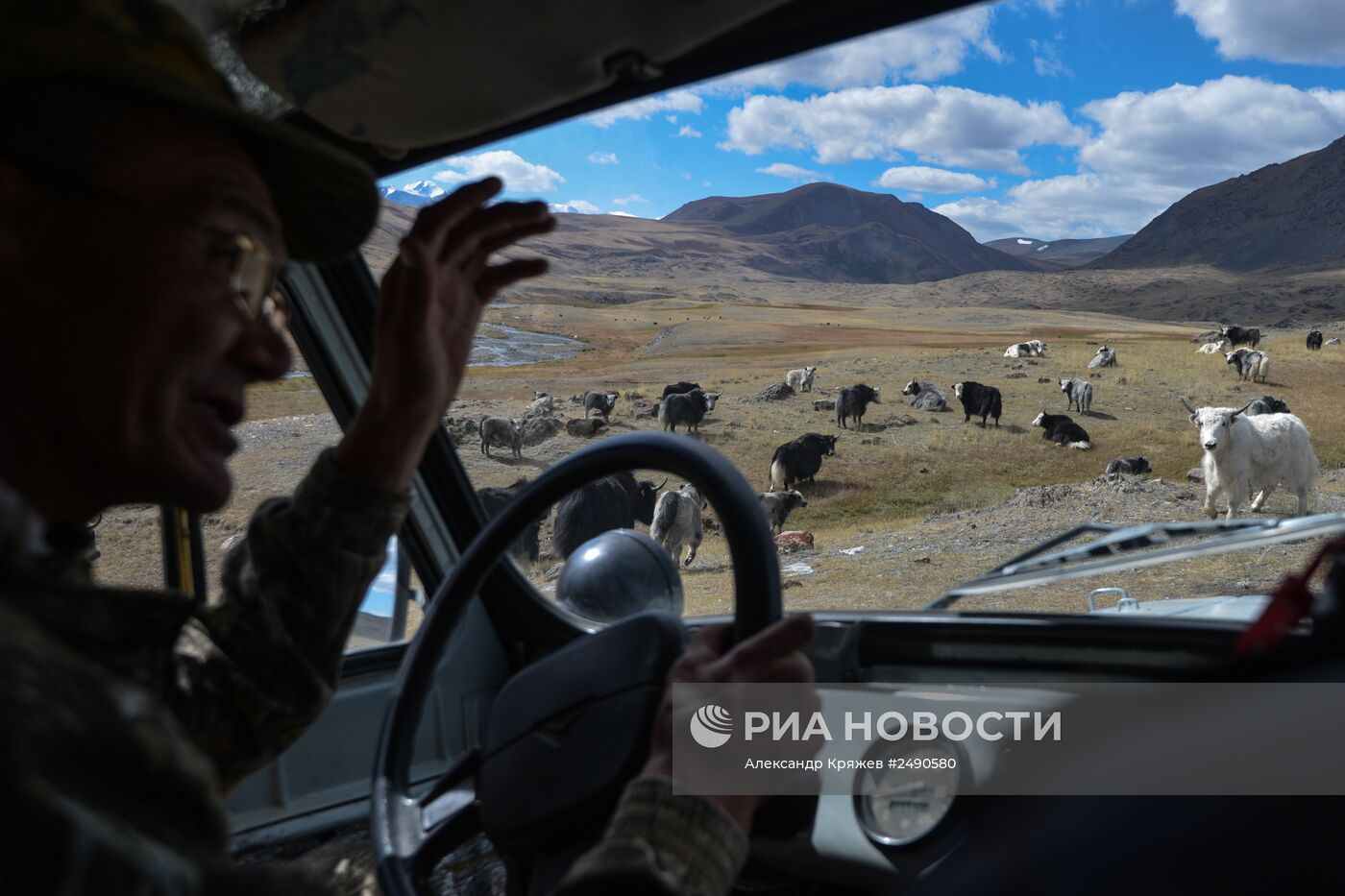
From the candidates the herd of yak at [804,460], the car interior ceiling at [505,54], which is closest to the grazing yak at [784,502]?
the herd of yak at [804,460]

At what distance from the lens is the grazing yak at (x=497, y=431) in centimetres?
278

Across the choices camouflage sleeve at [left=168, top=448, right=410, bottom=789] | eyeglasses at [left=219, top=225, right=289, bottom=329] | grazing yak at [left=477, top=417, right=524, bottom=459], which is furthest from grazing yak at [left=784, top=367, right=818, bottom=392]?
eyeglasses at [left=219, top=225, right=289, bottom=329]

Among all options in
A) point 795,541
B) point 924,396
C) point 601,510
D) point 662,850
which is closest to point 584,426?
point 601,510

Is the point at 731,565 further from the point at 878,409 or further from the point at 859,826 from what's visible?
the point at 878,409

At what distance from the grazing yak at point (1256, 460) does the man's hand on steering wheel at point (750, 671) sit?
1.85 m

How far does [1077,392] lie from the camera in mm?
5285

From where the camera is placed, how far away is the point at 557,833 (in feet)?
4.78

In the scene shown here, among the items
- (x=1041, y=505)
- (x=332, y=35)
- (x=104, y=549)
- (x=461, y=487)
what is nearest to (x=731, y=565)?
(x=332, y=35)

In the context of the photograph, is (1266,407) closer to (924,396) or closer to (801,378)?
(924,396)

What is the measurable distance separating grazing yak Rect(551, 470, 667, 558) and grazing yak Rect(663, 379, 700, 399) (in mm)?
1780

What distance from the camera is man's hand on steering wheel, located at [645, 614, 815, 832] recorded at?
1041 millimetres

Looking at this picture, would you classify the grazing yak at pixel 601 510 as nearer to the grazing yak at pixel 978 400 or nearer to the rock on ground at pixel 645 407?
the rock on ground at pixel 645 407

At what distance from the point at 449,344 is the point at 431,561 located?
140 cm

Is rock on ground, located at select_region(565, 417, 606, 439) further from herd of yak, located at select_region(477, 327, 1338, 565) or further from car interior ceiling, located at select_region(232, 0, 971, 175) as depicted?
car interior ceiling, located at select_region(232, 0, 971, 175)
